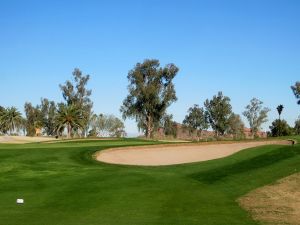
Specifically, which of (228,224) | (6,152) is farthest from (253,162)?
(6,152)

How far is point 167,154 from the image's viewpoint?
36438 mm

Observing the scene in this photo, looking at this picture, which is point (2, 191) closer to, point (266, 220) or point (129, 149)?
point (266, 220)

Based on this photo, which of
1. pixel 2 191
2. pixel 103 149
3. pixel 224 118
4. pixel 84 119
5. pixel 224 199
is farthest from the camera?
pixel 224 118

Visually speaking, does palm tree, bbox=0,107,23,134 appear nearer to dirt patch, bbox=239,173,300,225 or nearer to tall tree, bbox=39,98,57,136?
tall tree, bbox=39,98,57,136

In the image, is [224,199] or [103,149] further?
[103,149]

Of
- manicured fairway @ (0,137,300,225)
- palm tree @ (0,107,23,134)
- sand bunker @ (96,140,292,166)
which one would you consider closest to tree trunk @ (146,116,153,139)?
palm tree @ (0,107,23,134)

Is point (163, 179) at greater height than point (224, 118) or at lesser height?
lesser

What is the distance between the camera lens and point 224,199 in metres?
18.5

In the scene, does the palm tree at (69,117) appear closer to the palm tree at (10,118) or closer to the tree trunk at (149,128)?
the tree trunk at (149,128)

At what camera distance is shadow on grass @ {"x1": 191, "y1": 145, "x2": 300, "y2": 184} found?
24.2m

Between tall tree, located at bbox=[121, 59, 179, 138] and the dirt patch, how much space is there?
268 ft

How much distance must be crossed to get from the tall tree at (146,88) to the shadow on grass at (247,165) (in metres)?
70.8

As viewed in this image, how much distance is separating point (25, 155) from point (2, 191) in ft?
43.5

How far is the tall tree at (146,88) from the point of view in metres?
104
